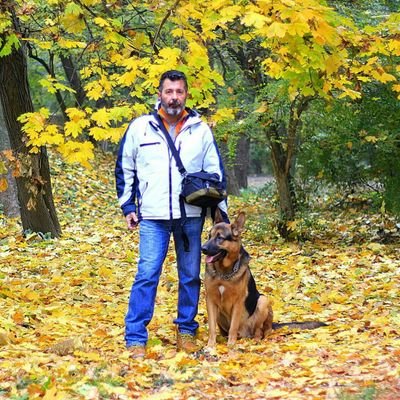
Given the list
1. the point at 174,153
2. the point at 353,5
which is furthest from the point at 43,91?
the point at 174,153

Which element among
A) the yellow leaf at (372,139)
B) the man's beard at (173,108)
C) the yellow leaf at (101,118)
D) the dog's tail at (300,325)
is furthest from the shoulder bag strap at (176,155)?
the yellow leaf at (372,139)

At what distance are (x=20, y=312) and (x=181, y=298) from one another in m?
1.96

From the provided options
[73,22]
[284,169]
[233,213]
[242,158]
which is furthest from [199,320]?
[242,158]

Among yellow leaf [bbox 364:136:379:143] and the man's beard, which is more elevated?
the man's beard

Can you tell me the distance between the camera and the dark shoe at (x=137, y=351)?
589cm

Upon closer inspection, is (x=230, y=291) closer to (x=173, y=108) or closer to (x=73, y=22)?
(x=173, y=108)

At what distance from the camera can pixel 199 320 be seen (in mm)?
7945

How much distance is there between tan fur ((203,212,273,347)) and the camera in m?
6.44

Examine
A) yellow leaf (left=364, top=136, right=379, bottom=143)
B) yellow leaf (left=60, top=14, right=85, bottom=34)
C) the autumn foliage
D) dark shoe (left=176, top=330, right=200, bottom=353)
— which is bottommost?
dark shoe (left=176, top=330, right=200, bottom=353)

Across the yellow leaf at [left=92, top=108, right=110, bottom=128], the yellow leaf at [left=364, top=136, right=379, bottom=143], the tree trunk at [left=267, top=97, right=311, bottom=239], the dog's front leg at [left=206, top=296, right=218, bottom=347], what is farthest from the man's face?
the tree trunk at [left=267, top=97, right=311, bottom=239]

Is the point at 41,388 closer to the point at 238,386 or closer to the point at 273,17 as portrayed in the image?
the point at 238,386

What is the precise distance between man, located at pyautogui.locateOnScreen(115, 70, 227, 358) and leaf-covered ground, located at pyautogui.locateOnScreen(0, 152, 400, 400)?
50 centimetres

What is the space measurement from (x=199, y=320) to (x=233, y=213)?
10.4m

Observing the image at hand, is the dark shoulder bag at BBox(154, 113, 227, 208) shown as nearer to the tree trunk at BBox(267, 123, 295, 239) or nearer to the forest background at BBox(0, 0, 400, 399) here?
the forest background at BBox(0, 0, 400, 399)
